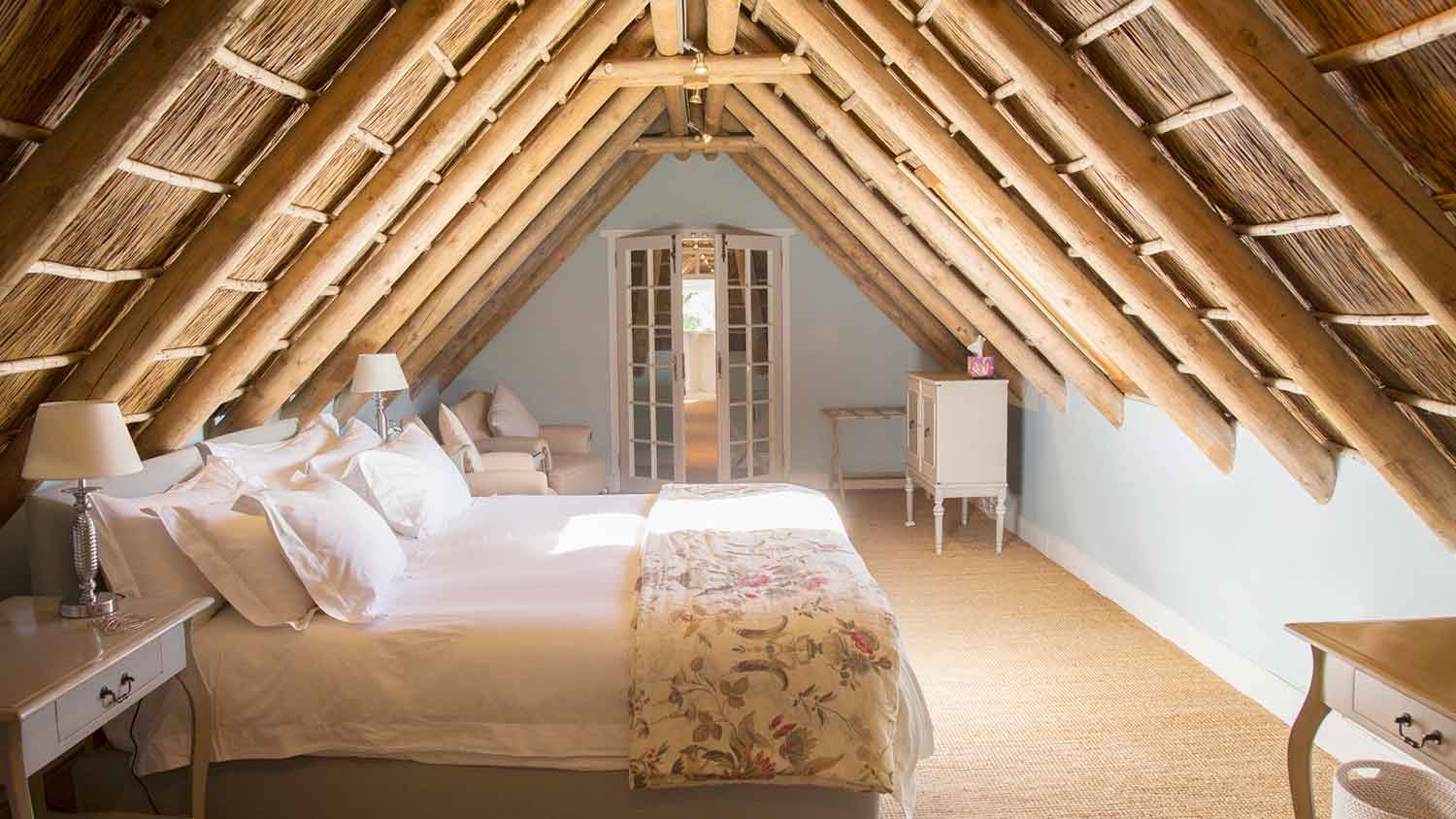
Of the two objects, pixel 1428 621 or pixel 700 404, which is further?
pixel 700 404

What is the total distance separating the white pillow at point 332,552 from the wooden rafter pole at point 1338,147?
7.92 feet

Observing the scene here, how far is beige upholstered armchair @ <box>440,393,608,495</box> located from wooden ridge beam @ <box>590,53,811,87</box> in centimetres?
233

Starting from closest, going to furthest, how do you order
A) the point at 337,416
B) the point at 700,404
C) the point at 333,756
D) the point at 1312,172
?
1. the point at 1312,172
2. the point at 333,756
3. the point at 337,416
4. the point at 700,404

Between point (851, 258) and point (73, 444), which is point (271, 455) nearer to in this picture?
point (73, 444)

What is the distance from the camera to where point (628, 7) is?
3.85 meters

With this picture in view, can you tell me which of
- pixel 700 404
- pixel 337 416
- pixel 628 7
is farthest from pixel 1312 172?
pixel 700 404

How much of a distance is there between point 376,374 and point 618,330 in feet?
10.0

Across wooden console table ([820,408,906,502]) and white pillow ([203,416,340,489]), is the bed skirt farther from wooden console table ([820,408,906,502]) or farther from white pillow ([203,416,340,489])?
wooden console table ([820,408,906,502])

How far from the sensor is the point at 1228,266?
2748 mm

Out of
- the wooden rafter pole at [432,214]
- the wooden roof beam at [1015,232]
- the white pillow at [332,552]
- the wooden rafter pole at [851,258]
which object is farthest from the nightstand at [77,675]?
the wooden rafter pole at [851,258]

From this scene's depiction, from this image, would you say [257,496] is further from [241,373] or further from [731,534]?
[731,534]

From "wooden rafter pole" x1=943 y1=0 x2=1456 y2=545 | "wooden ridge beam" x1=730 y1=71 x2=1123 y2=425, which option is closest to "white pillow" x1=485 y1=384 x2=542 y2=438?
"wooden ridge beam" x1=730 y1=71 x2=1123 y2=425

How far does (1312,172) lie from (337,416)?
Answer: 4292 millimetres

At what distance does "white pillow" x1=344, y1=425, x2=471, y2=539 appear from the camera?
367cm
